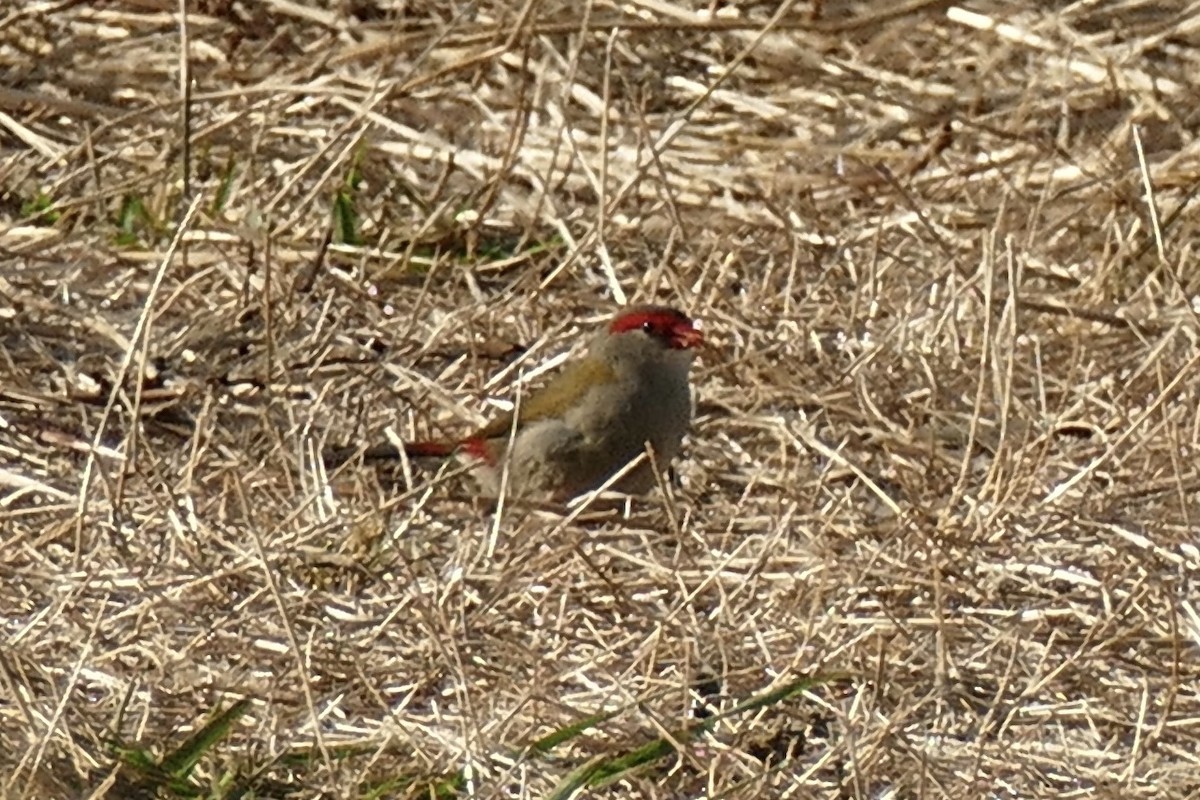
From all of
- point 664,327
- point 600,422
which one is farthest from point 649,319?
point 600,422

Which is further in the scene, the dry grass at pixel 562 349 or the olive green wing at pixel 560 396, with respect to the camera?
the olive green wing at pixel 560 396

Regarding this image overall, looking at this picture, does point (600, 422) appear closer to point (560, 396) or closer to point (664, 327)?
point (560, 396)

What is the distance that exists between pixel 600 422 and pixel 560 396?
121mm

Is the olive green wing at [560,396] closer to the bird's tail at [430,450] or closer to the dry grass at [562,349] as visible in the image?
the bird's tail at [430,450]

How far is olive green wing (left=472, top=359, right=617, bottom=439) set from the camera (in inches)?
205

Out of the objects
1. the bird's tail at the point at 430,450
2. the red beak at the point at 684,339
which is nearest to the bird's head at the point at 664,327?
the red beak at the point at 684,339

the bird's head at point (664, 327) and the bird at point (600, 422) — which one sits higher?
the bird's head at point (664, 327)

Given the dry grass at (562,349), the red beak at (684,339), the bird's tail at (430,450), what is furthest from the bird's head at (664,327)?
the bird's tail at (430,450)

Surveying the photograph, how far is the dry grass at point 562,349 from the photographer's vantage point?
154 inches

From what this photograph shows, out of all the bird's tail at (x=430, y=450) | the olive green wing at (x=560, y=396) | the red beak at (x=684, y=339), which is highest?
the red beak at (x=684, y=339)

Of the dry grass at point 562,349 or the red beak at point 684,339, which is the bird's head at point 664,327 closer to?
the red beak at point 684,339

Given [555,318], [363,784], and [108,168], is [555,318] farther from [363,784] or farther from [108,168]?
[363,784]

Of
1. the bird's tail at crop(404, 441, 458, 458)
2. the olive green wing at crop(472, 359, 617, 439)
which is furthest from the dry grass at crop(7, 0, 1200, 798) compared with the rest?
the olive green wing at crop(472, 359, 617, 439)

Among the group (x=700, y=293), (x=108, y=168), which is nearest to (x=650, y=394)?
(x=700, y=293)
